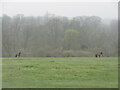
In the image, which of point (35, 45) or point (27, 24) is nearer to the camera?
point (35, 45)

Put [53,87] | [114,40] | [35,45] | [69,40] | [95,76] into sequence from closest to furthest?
[53,87] < [95,76] < [114,40] < [35,45] < [69,40]

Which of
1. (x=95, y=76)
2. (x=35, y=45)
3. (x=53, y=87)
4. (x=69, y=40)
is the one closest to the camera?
(x=53, y=87)

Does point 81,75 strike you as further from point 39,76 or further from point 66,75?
point 39,76

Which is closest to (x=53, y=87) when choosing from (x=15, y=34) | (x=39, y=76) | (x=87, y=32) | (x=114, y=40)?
(x=39, y=76)

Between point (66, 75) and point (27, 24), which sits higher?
point (27, 24)

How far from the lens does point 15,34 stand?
4334 cm

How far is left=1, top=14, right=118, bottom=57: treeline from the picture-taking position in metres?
40.1

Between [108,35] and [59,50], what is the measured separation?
7.29 metres

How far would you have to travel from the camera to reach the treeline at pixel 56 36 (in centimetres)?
4012

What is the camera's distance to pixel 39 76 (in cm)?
1399

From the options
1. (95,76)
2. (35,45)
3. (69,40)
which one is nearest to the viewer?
(95,76)

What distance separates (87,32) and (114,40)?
739cm

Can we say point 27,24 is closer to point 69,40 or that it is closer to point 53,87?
point 69,40

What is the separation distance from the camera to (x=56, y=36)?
48031 millimetres
